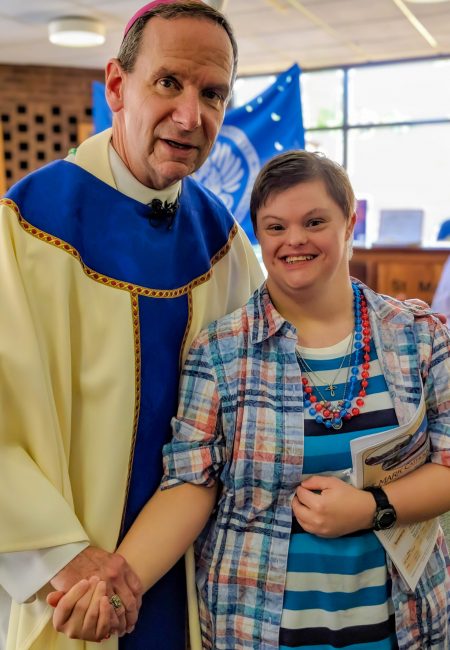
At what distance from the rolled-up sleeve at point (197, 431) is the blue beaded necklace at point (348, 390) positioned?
17cm

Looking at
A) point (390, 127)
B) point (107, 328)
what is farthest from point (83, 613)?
point (390, 127)

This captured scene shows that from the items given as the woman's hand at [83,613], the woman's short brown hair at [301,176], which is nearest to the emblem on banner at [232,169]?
the woman's short brown hair at [301,176]

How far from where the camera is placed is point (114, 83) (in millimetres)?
1460

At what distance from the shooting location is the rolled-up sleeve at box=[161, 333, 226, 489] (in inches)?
54.1

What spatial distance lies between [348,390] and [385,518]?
0.24 metres

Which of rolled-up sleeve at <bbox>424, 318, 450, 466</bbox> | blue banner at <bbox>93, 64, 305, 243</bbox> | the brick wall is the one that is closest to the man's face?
rolled-up sleeve at <bbox>424, 318, 450, 466</bbox>

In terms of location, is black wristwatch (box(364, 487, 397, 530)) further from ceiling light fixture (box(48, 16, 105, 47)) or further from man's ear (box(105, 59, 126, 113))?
ceiling light fixture (box(48, 16, 105, 47))

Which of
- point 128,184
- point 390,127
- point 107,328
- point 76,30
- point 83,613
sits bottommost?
point 83,613

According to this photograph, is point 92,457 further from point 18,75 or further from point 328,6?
point 18,75

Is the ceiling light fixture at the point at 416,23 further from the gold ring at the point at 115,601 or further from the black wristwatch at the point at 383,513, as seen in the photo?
the gold ring at the point at 115,601

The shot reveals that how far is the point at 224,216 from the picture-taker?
5.73 feet

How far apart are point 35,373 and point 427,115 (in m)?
8.40

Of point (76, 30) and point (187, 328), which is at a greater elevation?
point (76, 30)

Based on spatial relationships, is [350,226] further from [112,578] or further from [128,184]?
[112,578]
